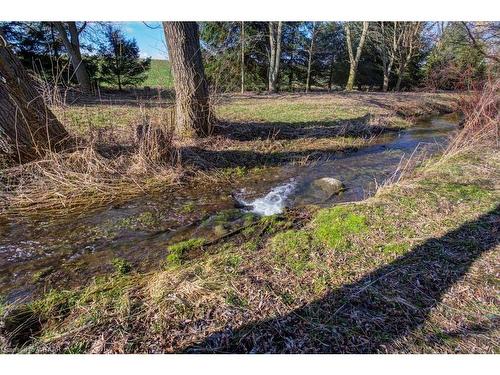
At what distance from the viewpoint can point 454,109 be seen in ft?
44.4

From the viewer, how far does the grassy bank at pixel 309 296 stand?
2.14m

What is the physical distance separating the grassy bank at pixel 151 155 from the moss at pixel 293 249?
2401mm

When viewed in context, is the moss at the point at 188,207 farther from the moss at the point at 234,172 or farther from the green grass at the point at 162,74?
the green grass at the point at 162,74

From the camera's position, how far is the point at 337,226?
3.56 meters

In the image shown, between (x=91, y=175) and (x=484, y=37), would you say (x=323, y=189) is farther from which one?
(x=484, y=37)

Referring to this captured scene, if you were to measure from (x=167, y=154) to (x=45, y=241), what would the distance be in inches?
99.3

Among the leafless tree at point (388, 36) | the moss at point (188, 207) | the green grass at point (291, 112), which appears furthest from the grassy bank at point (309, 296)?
the leafless tree at point (388, 36)

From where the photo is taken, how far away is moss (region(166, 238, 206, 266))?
10.6 feet

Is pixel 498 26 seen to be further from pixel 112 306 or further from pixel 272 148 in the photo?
pixel 112 306

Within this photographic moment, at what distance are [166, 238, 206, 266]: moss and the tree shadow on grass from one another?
4.02 ft

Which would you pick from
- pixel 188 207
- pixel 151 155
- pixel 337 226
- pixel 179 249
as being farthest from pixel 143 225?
pixel 337 226

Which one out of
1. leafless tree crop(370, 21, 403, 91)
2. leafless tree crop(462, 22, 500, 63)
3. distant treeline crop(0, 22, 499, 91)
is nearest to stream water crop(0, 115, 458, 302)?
leafless tree crop(462, 22, 500, 63)

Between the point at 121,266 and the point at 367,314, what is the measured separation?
234 cm

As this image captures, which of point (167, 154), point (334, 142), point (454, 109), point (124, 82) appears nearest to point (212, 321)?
point (167, 154)
